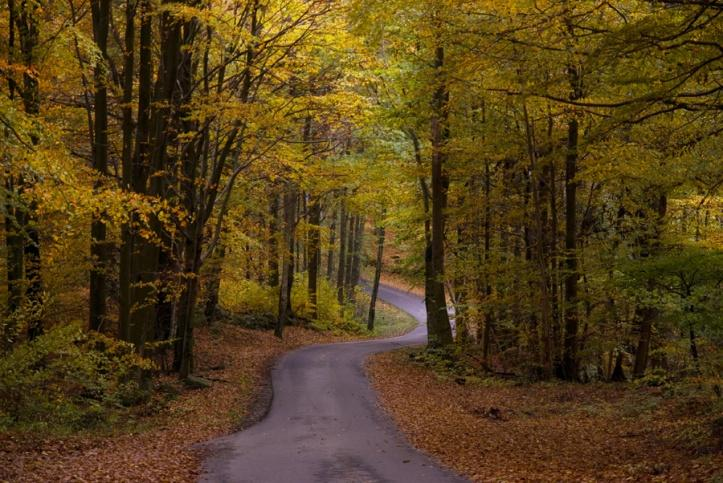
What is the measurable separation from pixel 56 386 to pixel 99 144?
5.19m

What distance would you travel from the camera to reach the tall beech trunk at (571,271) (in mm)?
16125

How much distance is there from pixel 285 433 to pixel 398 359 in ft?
34.3

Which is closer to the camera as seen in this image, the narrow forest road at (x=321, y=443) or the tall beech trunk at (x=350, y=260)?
the narrow forest road at (x=321, y=443)

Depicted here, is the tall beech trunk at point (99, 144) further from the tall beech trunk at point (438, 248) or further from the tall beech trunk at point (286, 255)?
the tall beech trunk at point (286, 255)

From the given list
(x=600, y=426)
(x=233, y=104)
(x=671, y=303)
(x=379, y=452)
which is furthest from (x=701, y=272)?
(x=233, y=104)

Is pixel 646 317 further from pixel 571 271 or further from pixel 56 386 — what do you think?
pixel 56 386

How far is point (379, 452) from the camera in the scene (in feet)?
33.9

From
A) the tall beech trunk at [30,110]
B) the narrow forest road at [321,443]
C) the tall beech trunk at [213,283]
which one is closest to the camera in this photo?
the narrow forest road at [321,443]

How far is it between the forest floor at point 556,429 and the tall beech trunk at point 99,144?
7156mm

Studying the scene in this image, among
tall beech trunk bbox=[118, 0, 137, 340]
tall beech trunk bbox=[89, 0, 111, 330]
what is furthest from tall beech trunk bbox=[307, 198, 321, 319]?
tall beech trunk bbox=[118, 0, 137, 340]

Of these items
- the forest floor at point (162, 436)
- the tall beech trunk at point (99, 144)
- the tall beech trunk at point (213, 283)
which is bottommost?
the forest floor at point (162, 436)

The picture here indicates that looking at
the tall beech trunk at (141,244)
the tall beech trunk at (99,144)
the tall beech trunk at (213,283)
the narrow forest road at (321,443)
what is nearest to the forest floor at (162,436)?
the narrow forest road at (321,443)

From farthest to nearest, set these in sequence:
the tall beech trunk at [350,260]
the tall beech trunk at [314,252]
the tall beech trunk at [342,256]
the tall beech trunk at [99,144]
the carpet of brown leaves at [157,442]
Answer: the tall beech trunk at [350,260] → the tall beech trunk at [342,256] → the tall beech trunk at [314,252] → the tall beech trunk at [99,144] → the carpet of brown leaves at [157,442]

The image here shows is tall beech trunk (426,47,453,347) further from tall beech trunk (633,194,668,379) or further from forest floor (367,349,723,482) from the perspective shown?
tall beech trunk (633,194,668,379)
